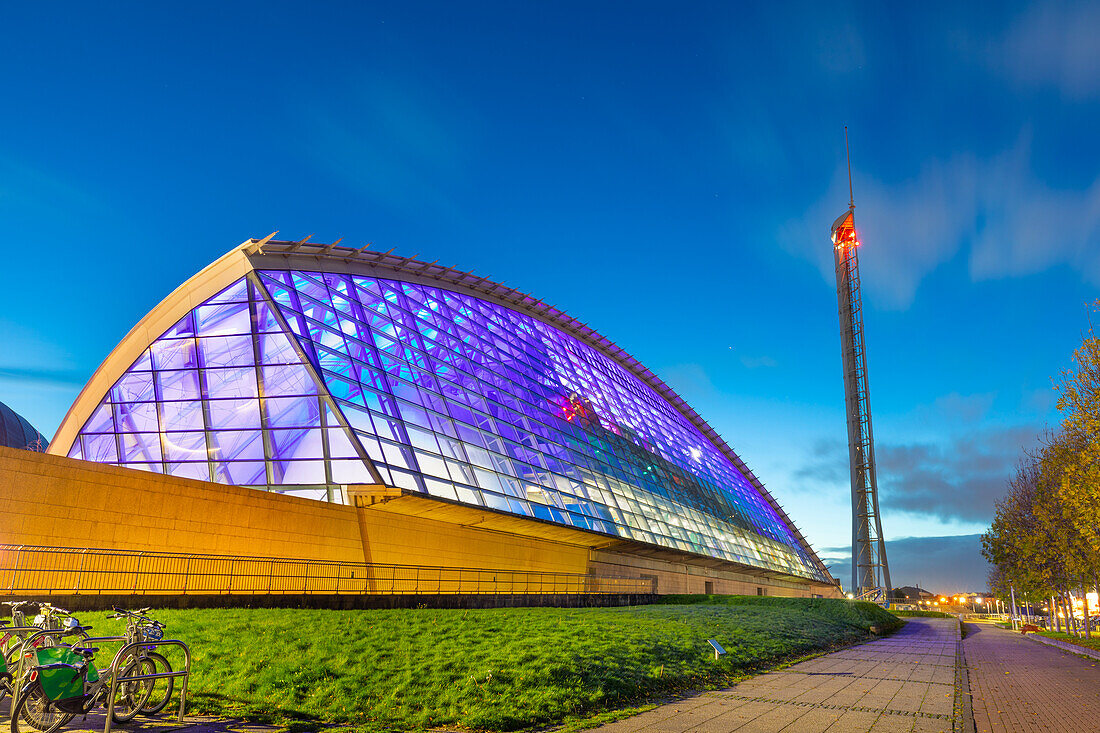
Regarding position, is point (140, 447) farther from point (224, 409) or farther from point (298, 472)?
point (298, 472)

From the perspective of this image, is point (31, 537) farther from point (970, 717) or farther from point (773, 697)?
point (970, 717)

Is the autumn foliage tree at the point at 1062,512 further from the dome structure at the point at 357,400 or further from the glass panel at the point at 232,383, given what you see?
the glass panel at the point at 232,383

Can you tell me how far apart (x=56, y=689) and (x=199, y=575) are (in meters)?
12.8

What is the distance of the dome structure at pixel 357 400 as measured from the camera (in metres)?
24.8

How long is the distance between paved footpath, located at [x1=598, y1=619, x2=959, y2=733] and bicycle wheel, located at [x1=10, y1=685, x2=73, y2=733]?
22.6 ft

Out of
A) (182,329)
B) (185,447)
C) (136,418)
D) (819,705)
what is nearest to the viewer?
(819,705)

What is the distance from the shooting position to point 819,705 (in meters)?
12.0

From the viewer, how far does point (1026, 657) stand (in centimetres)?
2730

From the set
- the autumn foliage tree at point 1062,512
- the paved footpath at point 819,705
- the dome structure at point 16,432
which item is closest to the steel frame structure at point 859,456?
the autumn foliage tree at point 1062,512

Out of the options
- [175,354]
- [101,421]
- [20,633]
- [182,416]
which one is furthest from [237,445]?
[20,633]

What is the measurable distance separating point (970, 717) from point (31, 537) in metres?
22.1

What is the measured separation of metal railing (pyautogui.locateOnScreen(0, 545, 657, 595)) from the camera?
54.4 feet

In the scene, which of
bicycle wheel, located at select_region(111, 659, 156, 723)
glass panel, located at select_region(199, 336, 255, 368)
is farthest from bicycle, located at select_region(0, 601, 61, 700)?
glass panel, located at select_region(199, 336, 255, 368)

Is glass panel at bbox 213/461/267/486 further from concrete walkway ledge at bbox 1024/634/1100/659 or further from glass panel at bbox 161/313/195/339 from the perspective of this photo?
concrete walkway ledge at bbox 1024/634/1100/659
